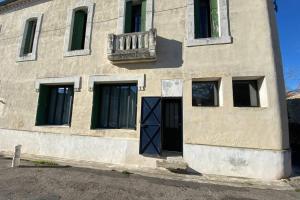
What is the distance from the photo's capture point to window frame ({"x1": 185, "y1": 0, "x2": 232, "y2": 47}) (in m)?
6.61

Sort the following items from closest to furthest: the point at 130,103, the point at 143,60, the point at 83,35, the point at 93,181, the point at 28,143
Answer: the point at 93,181
the point at 143,60
the point at 130,103
the point at 28,143
the point at 83,35

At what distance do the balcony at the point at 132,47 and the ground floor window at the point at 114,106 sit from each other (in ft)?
Answer: 4.10

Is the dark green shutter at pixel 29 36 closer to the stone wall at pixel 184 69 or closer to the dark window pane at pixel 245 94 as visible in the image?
the stone wall at pixel 184 69

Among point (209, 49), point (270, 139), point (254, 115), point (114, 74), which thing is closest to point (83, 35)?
point (114, 74)

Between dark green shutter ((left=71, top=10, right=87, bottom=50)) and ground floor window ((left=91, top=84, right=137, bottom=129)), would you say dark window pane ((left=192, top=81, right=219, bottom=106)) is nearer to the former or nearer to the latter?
ground floor window ((left=91, top=84, right=137, bottom=129))

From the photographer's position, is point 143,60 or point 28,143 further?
point 28,143

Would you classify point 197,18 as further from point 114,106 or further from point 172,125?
point 114,106

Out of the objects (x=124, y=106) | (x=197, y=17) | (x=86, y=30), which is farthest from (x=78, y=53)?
(x=197, y=17)

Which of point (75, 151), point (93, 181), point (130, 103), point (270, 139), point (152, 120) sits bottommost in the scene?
point (93, 181)

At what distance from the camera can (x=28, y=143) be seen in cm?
834

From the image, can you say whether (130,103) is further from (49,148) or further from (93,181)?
(49,148)

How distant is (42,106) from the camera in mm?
8758

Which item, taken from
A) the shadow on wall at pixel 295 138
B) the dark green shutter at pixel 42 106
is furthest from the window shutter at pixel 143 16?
the shadow on wall at pixel 295 138

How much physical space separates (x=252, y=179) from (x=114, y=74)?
6299 millimetres
